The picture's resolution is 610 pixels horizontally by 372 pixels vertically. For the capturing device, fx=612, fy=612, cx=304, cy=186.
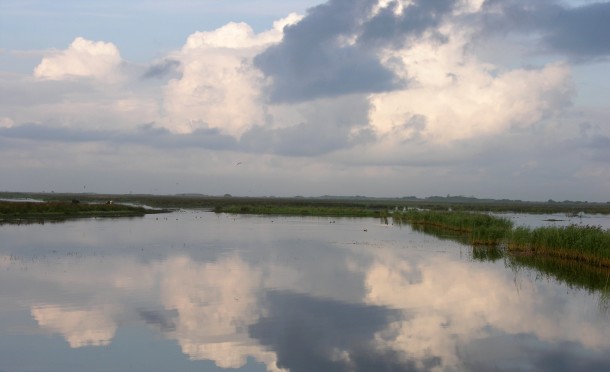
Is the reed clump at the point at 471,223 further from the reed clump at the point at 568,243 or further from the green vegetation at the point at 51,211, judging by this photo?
the green vegetation at the point at 51,211

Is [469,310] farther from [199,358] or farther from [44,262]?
[44,262]

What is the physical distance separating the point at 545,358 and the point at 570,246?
48.9ft

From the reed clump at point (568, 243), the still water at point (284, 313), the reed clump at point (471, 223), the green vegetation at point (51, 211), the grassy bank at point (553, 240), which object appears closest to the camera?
the still water at point (284, 313)

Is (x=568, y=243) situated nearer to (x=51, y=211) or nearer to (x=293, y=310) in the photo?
(x=293, y=310)

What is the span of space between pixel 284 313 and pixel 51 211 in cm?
4444

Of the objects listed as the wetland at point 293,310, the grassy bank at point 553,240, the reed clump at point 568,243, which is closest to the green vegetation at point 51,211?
the wetland at point 293,310

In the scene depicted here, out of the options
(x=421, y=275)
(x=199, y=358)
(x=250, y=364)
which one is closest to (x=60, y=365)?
(x=199, y=358)

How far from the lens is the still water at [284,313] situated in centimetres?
1074

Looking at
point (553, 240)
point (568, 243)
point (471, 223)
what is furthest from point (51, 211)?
point (568, 243)

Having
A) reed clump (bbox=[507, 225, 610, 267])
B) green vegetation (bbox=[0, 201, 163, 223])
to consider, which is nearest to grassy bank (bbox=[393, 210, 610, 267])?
reed clump (bbox=[507, 225, 610, 267])

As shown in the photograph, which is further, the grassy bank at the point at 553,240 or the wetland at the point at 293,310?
the grassy bank at the point at 553,240

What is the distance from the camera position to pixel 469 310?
15773mm

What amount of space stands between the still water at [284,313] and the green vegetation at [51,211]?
23022mm

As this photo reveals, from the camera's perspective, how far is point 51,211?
175 feet
